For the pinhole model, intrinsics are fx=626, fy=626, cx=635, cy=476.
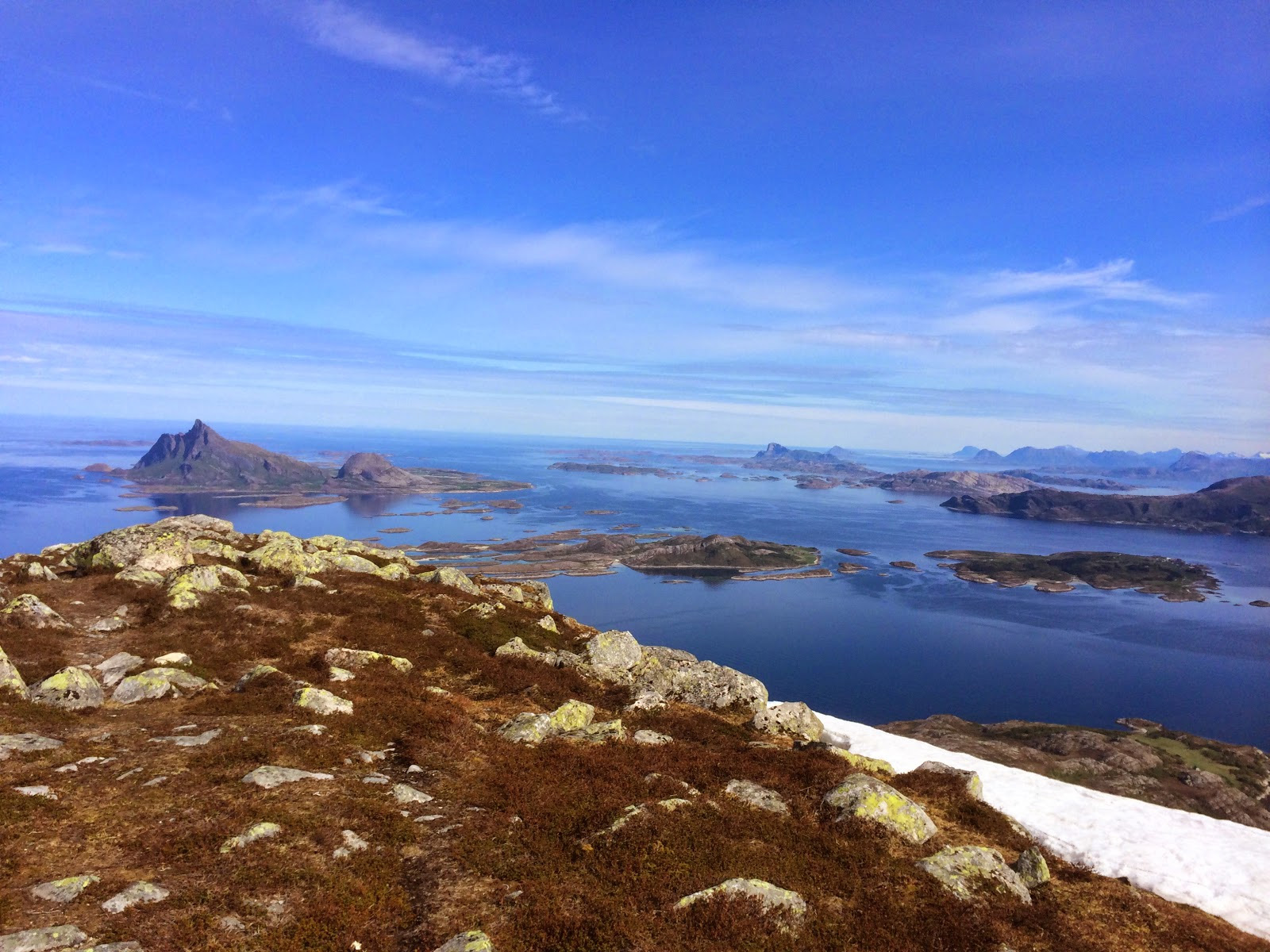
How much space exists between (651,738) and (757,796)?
464 centimetres

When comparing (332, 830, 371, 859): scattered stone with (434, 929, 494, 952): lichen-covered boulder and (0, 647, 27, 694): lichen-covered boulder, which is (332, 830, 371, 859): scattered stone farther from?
(0, 647, 27, 694): lichen-covered boulder

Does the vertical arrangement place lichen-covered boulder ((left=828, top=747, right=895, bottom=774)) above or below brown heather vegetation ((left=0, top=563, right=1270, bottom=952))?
below

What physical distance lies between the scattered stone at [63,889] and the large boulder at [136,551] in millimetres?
25593

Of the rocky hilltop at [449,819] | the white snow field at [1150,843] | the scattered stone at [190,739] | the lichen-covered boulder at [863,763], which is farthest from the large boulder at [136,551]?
the white snow field at [1150,843]

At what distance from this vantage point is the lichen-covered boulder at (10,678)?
689 inches

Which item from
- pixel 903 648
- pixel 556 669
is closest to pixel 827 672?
pixel 903 648

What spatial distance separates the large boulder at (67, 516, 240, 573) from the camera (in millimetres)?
31406

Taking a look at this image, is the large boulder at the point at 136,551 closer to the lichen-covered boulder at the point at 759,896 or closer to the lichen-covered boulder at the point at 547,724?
the lichen-covered boulder at the point at 547,724

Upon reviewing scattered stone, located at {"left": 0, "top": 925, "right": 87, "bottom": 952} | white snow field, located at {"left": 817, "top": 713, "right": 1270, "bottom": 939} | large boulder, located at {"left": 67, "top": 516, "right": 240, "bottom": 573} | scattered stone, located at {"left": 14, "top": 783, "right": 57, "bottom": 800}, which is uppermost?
large boulder, located at {"left": 67, "top": 516, "right": 240, "bottom": 573}

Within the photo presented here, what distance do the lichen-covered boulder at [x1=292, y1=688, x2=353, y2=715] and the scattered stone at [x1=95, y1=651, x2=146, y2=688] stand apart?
5969 mm

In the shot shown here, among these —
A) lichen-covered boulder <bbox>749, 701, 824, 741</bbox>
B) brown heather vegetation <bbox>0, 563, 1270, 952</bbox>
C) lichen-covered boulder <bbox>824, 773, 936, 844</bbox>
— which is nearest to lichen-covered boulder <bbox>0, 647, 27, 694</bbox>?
brown heather vegetation <bbox>0, 563, 1270, 952</bbox>

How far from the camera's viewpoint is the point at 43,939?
832cm

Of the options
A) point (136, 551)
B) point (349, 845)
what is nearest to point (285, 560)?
point (136, 551)

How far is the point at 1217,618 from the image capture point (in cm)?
16975
